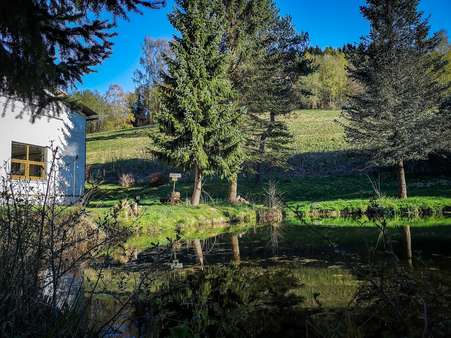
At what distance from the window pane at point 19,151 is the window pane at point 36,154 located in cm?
39

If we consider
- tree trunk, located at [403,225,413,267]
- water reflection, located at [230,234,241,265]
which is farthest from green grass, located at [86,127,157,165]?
tree trunk, located at [403,225,413,267]

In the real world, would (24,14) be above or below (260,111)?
below

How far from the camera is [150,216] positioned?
49.8 ft

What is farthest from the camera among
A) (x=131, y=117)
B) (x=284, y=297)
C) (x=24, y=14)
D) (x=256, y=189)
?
(x=131, y=117)

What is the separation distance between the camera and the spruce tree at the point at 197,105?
18000 millimetres

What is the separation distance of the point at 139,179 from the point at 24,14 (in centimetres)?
2916

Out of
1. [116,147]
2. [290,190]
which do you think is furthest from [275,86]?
[116,147]

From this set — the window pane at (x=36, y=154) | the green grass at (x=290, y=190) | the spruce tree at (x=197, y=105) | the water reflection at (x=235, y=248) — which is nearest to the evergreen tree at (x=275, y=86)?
the green grass at (x=290, y=190)

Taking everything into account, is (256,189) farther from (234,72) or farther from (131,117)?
(131,117)

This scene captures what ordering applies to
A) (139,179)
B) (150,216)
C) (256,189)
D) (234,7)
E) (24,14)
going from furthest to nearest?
(139,179)
(256,189)
(234,7)
(150,216)
(24,14)

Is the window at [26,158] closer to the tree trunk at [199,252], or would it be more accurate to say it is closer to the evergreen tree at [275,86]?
the tree trunk at [199,252]

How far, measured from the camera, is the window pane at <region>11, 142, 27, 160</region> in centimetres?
1711

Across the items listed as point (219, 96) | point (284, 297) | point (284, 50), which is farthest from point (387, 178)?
point (284, 297)

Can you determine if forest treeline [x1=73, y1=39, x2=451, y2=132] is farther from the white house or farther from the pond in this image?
the pond
